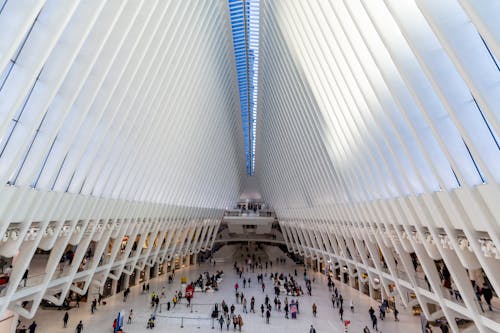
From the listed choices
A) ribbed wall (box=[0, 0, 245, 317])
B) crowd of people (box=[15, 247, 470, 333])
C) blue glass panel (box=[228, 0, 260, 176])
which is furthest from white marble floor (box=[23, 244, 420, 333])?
blue glass panel (box=[228, 0, 260, 176])

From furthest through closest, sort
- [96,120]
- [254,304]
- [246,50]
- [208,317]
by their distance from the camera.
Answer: [246,50] → [254,304] → [208,317] → [96,120]

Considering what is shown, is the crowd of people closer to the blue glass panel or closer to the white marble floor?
the white marble floor

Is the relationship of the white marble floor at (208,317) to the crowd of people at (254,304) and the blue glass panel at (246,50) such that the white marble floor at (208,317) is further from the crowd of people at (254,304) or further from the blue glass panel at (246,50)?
the blue glass panel at (246,50)

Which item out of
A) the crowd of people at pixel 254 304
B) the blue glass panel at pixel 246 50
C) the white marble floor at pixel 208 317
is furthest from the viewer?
the blue glass panel at pixel 246 50

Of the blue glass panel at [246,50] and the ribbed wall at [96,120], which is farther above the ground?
the blue glass panel at [246,50]

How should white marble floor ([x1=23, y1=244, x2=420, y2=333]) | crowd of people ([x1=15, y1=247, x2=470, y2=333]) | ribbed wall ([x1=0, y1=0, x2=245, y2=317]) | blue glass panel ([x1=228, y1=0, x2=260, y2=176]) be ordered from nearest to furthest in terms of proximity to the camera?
ribbed wall ([x1=0, y1=0, x2=245, y2=317]) < white marble floor ([x1=23, y1=244, x2=420, y2=333]) < crowd of people ([x1=15, y1=247, x2=470, y2=333]) < blue glass panel ([x1=228, y1=0, x2=260, y2=176])

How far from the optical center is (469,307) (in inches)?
327

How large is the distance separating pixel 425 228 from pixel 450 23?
22.8 ft

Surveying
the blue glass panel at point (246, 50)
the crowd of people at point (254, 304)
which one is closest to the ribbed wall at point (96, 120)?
the blue glass panel at point (246, 50)

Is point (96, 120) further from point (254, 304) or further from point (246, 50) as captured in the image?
point (246, 50)

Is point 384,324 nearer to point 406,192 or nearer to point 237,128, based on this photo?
point 406,192

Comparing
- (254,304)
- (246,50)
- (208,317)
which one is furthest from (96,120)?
(246,50)

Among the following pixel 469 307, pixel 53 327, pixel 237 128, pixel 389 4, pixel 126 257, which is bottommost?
pixel 53 327

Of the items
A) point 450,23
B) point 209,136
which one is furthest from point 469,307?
point 209,136
